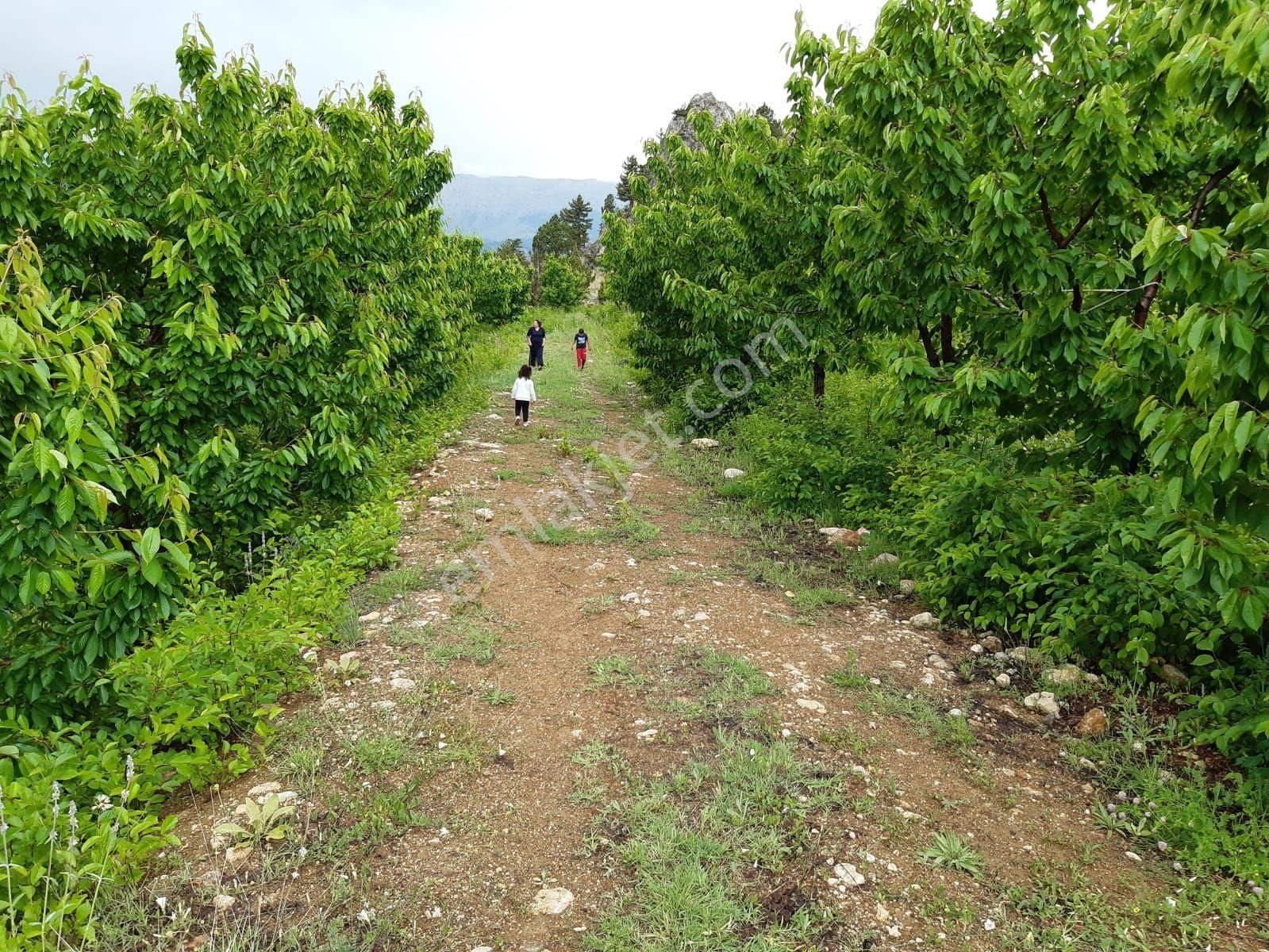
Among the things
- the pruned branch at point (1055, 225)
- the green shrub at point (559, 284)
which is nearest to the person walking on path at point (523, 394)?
the pruned branch at point (1055, 225)

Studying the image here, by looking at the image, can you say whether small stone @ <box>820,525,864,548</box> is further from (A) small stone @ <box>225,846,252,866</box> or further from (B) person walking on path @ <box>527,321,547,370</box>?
(B) person walking on path @ <box>527,321,547,370</box>

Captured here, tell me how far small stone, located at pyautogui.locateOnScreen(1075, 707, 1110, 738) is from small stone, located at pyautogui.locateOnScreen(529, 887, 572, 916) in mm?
3282

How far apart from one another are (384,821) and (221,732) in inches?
53.8

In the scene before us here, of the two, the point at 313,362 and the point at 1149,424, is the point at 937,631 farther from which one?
the point at 313,362

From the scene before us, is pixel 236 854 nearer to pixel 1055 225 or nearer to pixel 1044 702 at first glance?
pixel 1044 702

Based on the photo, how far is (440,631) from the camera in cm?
557

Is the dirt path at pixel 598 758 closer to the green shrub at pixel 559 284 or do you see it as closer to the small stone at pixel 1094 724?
the small stone at pixel 1094 724

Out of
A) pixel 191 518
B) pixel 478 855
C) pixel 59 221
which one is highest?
pixel 59 221

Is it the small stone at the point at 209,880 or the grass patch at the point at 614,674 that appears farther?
the grass patch at the point at 614,674

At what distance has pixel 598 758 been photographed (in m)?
4.02

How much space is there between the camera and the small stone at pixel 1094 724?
13.5 ft

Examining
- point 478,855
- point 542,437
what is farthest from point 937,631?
point 542,437

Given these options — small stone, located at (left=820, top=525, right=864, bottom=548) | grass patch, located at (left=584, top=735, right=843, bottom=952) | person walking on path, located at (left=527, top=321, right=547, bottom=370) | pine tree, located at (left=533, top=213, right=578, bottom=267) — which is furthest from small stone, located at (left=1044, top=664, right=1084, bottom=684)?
pine tree, located at (left=533, top=213, right=578, bottom=267)

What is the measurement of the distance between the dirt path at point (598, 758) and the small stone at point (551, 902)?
0.08 feet
